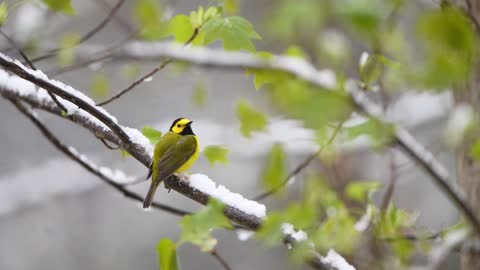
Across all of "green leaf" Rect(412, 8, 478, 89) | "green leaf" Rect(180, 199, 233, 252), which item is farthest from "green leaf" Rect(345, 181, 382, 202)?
"green leaf" Rect(412, 8, 478, 89)

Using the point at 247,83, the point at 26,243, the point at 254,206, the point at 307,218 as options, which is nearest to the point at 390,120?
the point at 307,218

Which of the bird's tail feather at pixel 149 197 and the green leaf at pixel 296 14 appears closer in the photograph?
the green leaf at pixel 296 14

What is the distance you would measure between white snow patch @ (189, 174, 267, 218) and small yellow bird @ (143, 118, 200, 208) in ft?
1.50

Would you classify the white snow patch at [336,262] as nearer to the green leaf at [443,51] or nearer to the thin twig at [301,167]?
the thin twig at [301,167]

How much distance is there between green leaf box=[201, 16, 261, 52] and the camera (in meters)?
1.47

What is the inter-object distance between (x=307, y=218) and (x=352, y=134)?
0.17 metres

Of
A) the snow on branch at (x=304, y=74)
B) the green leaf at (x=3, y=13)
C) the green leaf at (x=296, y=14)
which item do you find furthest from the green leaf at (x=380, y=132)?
the green leaf at (x=3, y=13)

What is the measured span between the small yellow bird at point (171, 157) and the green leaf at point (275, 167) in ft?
3.71

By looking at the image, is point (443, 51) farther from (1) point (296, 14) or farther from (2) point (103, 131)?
(2) point (103, 131)

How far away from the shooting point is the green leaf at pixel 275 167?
936 millimetres

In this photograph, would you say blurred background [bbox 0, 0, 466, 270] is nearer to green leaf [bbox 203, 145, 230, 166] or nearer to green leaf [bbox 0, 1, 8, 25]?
green leaf [bbox 203, 145, 230, 166]

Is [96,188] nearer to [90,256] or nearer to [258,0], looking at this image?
[90,256]

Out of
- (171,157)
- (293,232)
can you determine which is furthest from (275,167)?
(171,157)

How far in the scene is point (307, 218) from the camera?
891mm
